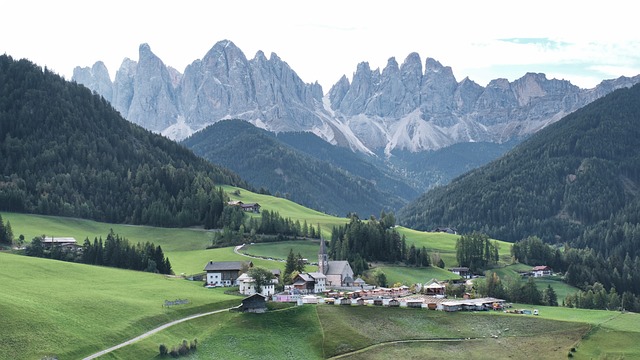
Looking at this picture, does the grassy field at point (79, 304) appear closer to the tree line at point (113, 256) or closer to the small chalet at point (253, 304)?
the small chalet at point (253, 304)

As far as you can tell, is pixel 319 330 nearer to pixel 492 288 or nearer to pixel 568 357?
pixel 568 357


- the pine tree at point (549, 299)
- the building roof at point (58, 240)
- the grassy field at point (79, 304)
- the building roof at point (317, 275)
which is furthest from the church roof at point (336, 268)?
the building roof at point (58, 240)

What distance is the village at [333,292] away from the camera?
135 meters

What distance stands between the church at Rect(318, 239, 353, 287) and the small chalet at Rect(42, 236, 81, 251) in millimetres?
52217

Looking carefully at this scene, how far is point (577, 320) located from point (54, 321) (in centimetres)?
7430

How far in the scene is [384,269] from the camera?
192 meters

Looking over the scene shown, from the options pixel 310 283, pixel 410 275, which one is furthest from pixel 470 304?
pixel 410 275

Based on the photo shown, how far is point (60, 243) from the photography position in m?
186

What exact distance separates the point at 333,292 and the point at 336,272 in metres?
17.4

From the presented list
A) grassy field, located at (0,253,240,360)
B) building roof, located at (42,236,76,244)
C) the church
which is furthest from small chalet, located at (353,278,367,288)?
building roof, located at (42,236,76,244)

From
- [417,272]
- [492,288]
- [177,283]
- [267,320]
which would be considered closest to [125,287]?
[177,283]

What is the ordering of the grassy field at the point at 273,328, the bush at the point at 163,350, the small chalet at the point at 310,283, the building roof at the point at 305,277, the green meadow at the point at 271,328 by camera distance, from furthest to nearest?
the building roof at the point at 305,277 → the small chalet at the point at 310,283 → the bush at the point at 163,350 → the grassy field at the point at 273,328 → the green meadow at the point at 271,328

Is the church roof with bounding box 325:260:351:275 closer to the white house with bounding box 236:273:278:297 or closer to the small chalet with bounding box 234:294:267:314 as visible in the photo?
the white house with bounding box 236:273:278:297

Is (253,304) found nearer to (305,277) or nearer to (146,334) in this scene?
(146,334)
